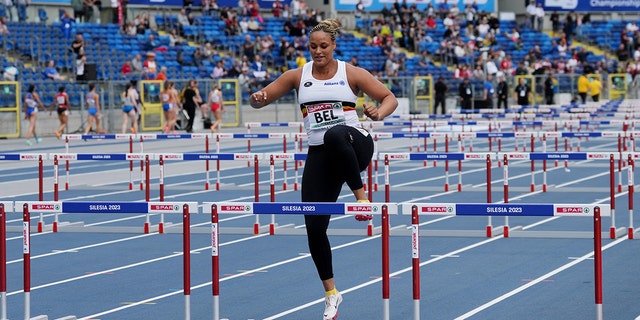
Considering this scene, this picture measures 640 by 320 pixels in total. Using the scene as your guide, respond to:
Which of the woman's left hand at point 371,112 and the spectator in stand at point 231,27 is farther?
the spectator in stand at point 231,27

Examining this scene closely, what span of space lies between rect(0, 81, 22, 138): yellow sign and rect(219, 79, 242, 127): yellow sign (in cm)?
784

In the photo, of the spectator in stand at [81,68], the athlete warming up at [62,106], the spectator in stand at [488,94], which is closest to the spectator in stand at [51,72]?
the spectator in stand at [81,68]

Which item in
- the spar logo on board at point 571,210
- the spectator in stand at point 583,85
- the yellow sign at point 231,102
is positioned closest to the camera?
the spar logo on board at point 571,210

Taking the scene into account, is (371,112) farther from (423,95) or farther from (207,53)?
(423,95)

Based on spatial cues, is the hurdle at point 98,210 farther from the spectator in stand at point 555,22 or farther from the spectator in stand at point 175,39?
the spectator in stand at point 555,22

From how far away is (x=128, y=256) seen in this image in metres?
13.3

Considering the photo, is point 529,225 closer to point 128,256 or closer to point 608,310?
point 128,256

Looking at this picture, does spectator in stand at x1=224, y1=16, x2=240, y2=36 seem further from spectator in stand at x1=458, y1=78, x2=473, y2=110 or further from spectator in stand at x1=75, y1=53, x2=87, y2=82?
spectator in stand at x1=75, y1=53, x2=87, y2=82

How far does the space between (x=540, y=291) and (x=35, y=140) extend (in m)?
25.6

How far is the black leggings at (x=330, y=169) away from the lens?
26.6 feet

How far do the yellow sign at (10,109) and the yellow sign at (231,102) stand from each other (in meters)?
7.84

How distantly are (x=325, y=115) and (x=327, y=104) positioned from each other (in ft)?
0.22

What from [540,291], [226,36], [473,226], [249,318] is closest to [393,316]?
[249,318]

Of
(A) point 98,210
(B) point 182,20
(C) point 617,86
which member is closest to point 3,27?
(B) point 182,20
